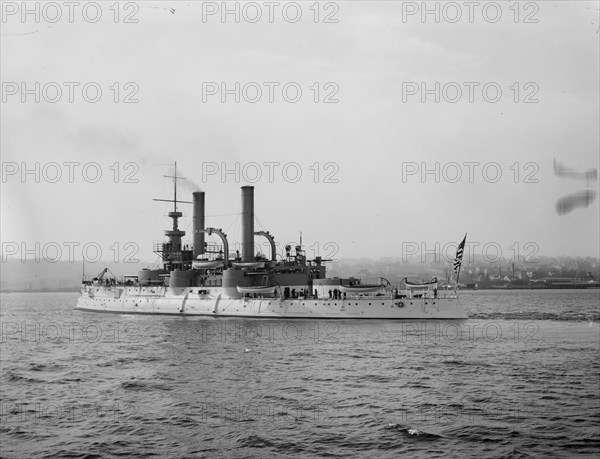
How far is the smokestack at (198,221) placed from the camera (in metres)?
71.1

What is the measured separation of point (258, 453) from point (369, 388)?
378 inches

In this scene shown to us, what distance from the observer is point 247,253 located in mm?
63375

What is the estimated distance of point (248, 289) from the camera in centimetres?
5947

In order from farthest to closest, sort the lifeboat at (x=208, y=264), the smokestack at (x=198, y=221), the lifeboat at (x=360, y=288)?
the smokestack at (x=198, y=221)
the lifeboat at (x=208, y=264)
the lifeboat at (x=360, y=288)

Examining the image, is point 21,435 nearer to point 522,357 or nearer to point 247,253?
point 522,357

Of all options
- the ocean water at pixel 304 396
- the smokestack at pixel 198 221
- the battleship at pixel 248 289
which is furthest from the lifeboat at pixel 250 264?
the ocean water at pixel 304 396

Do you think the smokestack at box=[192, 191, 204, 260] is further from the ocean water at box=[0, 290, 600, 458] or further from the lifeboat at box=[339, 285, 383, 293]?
the ocean water at box=[0, 290, 600, 458]

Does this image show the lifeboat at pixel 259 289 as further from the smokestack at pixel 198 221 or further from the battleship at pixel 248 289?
the smokestack at pixel 198 221

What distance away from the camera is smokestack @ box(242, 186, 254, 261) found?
6338cm

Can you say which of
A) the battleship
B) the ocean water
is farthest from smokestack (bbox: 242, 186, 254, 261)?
the ocean water

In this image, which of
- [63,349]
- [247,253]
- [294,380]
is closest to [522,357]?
[294,380]

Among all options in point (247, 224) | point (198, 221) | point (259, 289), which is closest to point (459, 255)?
point (259, 289)

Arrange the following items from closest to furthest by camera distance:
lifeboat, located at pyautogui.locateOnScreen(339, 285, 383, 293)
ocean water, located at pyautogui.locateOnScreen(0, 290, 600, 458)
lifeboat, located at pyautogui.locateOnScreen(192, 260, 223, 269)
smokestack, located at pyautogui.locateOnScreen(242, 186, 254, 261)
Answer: ocean water, located at pyautogui.locateOnScreen(0, 290, 600, 458) < lifeboat, located at pyautogui.locateOnScreen(339, 285, 383, 293) < smokestack, located at pyautogui.locateOnScreen(242, 186, 254, 261) < lifeboat, located at pyautogui.locateOnScreen(192, 260, 223, 269)

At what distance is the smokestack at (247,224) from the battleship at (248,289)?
0.35 feet
